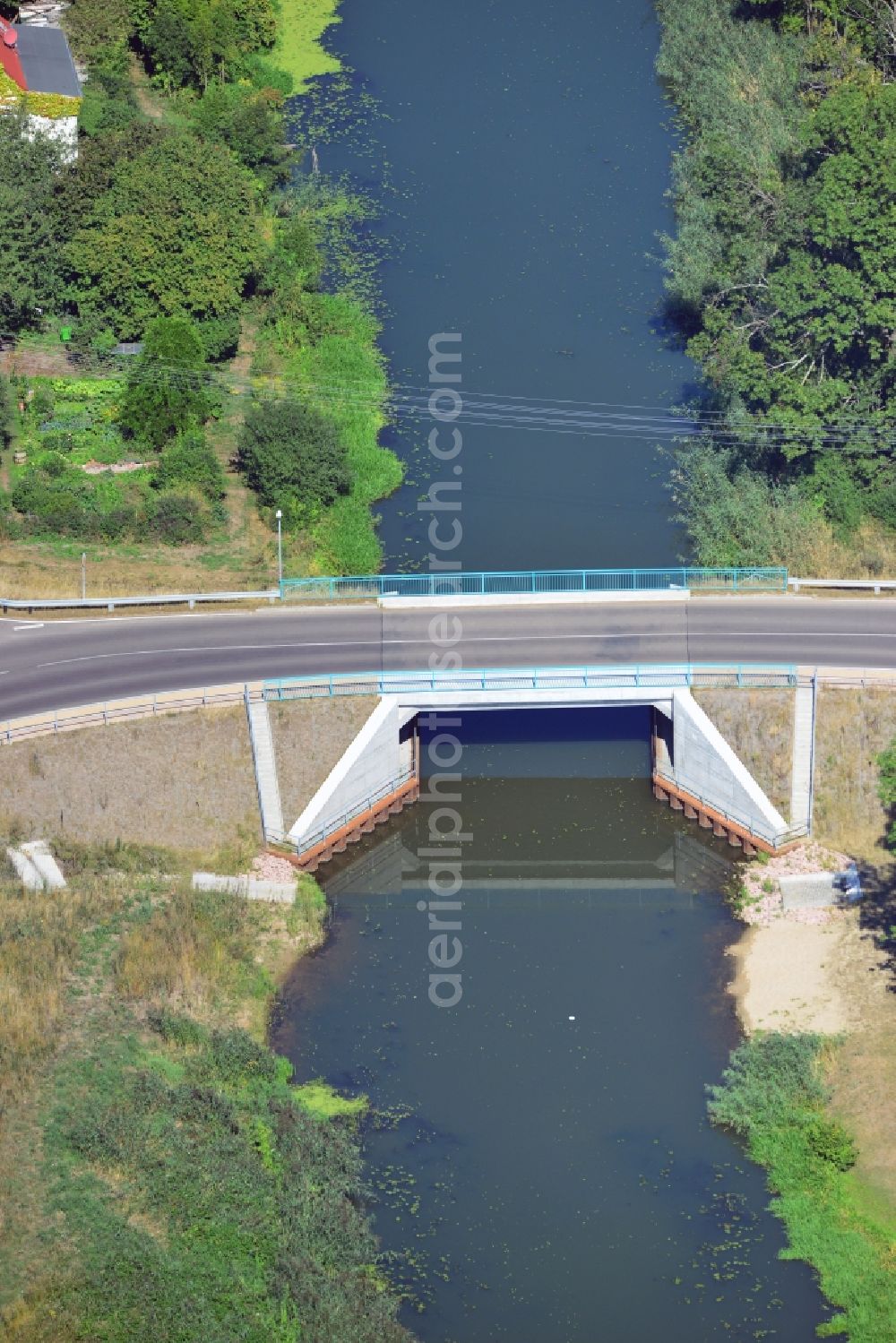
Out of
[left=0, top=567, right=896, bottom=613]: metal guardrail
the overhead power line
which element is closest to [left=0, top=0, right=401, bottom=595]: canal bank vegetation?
the overhead power line

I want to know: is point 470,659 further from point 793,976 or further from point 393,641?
point 793,976

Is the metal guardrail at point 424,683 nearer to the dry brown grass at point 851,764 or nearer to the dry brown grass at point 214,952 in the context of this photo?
the dry brown grass at point 851,764

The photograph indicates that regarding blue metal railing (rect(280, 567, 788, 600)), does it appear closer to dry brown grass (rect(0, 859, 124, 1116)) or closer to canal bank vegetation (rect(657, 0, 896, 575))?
canal bank vegetation (rect(657, 0, 896, 575))

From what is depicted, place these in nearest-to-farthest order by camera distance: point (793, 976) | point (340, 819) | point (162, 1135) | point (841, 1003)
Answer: point (162, 1135) → point (841, 1003) → point (793, 976) → point (340, 819)

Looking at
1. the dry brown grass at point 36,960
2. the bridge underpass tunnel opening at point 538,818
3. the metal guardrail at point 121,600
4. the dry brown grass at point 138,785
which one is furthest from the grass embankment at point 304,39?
the dry brown grass at point 36,960

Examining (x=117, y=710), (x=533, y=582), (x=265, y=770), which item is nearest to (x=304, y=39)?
(x=533, y=582)
